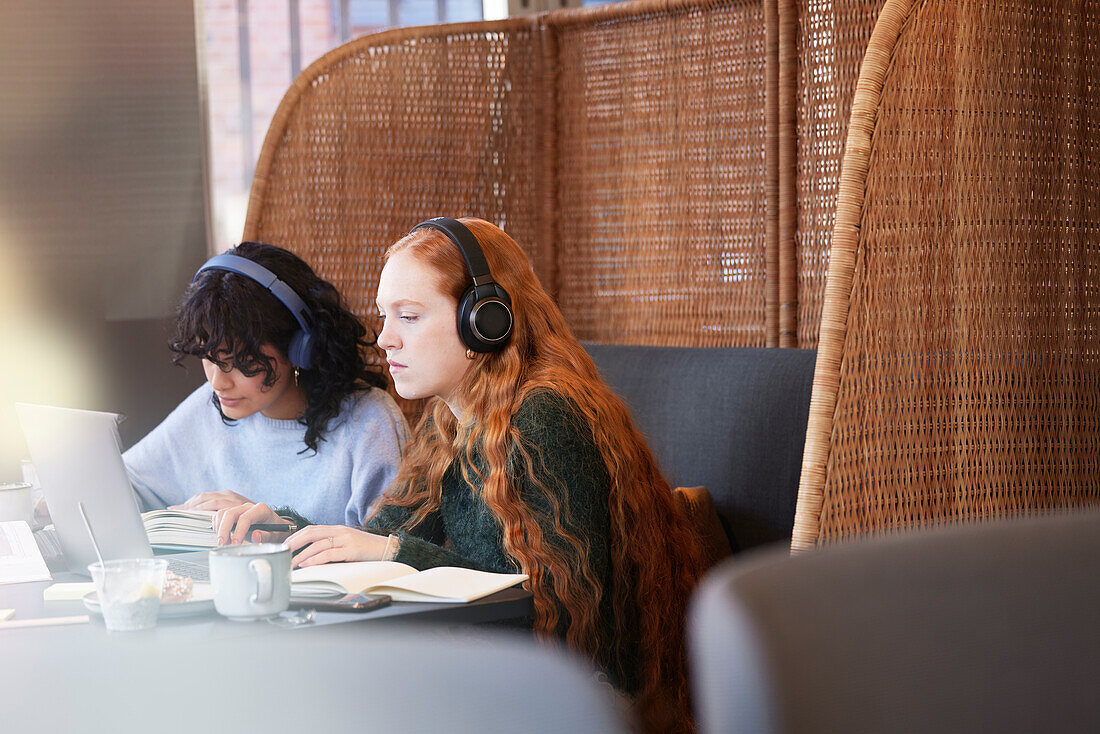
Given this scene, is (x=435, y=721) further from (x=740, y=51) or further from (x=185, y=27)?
(x=185, y=27)

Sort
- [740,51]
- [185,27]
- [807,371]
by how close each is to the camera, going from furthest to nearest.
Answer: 1. [185,27]
2. [740,51]
3. [807,371]

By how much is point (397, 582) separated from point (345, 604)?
79 mm

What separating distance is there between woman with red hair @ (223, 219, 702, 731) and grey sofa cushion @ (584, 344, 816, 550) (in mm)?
448

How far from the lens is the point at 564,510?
1.32 metres

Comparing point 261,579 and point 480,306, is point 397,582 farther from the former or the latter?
point 480,306

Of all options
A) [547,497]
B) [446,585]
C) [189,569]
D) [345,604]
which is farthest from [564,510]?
[189,569]

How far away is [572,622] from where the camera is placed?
4.32 ft

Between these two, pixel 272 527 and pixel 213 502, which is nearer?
pixel 272 527

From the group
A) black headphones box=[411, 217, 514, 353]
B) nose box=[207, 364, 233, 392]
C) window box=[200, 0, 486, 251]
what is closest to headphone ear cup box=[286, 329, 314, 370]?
nose box=[207, 364, 233, 392]

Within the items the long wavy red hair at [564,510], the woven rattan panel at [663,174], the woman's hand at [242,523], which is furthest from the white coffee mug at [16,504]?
the woven rattan panel at [663,174]

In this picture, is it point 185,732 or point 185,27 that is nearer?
point 185,732

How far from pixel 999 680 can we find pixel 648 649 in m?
0.85

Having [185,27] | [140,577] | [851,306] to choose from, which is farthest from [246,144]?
[140,577]

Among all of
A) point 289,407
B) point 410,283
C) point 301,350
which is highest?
point 410,283
